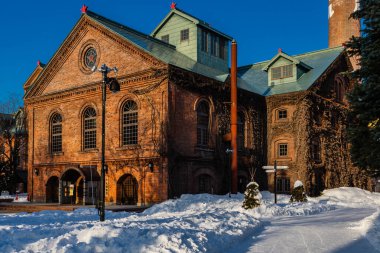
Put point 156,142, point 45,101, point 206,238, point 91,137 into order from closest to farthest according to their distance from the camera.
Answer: point 206,238, point 156,142, point 91,137, point 45,101

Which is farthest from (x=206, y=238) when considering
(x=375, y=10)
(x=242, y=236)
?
(x=375, y=10)

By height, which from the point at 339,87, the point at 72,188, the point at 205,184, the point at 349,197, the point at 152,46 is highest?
the point at 152,46

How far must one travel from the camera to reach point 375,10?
13945 mm

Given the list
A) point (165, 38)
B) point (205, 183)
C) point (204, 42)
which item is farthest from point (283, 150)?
point (165, 38)

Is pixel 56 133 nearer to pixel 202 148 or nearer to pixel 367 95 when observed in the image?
pixel 202 148

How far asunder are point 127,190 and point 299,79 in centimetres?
1675

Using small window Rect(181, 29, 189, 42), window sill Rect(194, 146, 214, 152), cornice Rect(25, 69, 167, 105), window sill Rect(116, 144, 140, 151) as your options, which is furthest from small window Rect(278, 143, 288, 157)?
cornice Rect(25, 69, 167, 105)

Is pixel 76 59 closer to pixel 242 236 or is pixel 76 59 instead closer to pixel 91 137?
pixel 91 137

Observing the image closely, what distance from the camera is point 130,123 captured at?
86.0ft

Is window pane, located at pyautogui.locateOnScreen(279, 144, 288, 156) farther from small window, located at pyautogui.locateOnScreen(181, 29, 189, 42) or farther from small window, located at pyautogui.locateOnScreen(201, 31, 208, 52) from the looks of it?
small window, located at pyautogui.locateOnScreen(181, 29, 189, 42)

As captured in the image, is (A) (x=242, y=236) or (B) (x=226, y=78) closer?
(A) (x=242, y=236)

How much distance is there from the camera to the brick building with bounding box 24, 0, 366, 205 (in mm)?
24875

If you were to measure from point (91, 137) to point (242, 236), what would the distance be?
62.4 ft

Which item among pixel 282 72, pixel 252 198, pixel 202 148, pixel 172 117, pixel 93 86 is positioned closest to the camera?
pixel 252 198
